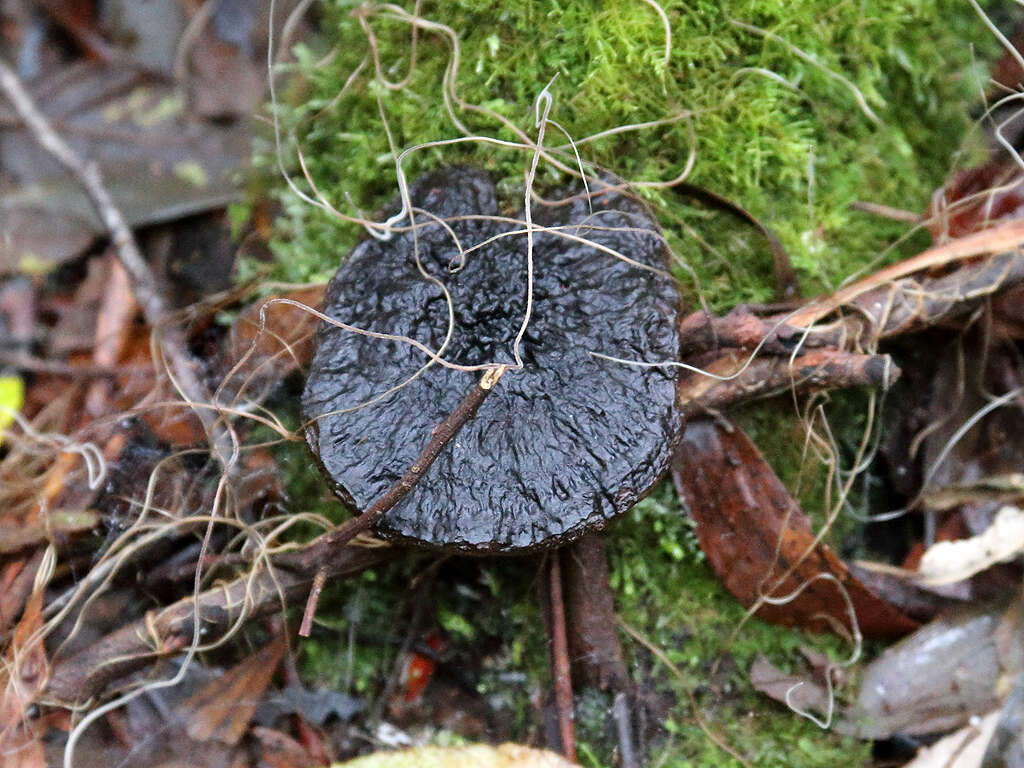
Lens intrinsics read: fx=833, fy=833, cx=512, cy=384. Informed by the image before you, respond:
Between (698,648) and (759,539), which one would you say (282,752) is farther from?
(759,539)

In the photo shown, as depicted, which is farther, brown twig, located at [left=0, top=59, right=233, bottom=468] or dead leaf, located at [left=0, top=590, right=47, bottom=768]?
brown twig, located at [left=0, top=59, right=233, bottom=468]

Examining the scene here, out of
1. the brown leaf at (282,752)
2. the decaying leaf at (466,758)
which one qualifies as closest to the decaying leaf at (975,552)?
the decaying leaf at (466,758)

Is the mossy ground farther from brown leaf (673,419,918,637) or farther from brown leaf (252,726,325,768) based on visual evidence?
brown leaf (252,726,325,768)

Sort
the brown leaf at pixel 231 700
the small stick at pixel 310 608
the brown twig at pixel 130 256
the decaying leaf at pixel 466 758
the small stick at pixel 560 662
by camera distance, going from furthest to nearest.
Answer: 1. the brown twig at pixel 130 256
2. the brown leaf at pixel 231 700
3. the small stick at pixel 560 662
4. the decaying leaf at pixel 466 758
5. the small stick at pixel 310 608

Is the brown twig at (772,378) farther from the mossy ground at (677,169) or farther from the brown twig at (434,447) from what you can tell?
the brown twig at (434,447)

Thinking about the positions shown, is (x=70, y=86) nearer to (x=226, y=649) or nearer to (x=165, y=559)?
(x=165, y=559)

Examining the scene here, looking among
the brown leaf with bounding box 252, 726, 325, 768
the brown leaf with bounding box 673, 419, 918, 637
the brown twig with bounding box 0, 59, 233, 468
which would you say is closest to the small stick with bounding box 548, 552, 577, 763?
the brown leaf with bounding box 673, 419, 918, 637
